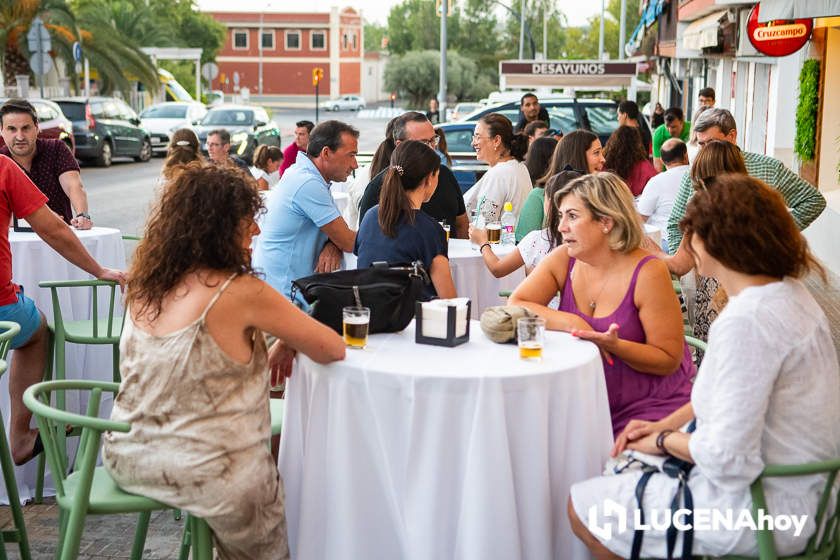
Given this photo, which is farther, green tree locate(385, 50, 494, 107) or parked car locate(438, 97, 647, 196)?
green tree locate(385, 50, 494, 107)

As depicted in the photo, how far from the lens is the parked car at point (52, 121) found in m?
22.1

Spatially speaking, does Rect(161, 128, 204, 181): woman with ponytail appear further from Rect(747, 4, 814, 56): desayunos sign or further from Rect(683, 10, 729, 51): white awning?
Rect(683, 10, 729, 51): white awning

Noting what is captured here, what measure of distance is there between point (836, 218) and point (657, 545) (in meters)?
9.44

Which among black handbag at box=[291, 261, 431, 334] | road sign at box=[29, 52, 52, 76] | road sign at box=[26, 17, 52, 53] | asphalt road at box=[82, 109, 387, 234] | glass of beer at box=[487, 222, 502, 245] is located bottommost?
asphalt road at box=[82, 109, 387, 234]

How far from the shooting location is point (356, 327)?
3.94 metres

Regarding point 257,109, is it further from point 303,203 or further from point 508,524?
point 508,524

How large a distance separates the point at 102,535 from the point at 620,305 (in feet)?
8.06

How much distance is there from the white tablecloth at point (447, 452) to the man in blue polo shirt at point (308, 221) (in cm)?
219

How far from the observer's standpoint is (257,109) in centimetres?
3056

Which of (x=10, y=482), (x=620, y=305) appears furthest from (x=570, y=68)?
(x=10, y=482)

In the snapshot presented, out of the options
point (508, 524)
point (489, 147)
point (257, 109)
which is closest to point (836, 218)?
point (489, 147)

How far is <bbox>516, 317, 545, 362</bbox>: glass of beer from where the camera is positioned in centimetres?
379

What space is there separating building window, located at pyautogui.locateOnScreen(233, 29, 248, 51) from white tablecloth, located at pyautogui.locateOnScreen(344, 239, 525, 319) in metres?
97.9

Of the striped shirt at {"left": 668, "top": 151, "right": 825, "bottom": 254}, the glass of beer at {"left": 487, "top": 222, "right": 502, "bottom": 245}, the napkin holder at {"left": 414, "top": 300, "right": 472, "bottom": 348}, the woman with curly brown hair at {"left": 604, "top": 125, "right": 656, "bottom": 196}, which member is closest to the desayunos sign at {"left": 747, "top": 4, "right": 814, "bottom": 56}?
the woman with curly brown hair at {"left": 604, "top": 125, "right": 656, "bottom": 196}
